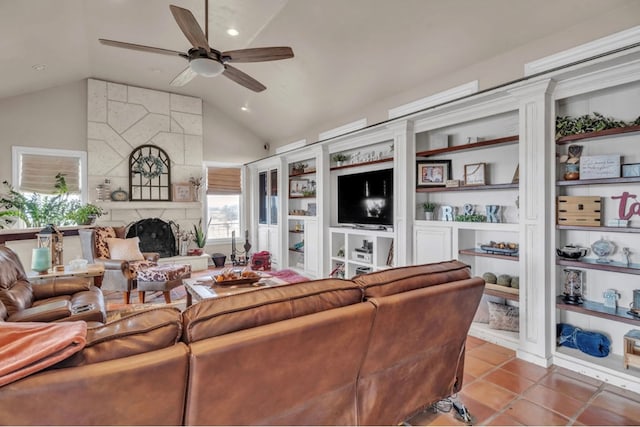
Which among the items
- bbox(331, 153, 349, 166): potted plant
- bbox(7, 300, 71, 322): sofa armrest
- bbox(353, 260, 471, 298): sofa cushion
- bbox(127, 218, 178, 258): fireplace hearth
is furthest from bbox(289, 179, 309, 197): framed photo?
bbox(353, 260, 471, 298): sofa cushion

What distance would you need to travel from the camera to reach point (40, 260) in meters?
3.11

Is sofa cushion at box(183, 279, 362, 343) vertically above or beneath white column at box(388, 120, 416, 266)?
beneath

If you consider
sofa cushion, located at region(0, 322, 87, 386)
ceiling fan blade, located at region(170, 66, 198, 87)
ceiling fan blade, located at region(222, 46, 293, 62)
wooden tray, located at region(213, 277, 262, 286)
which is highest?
ceiling fan blade, located at region(170, 66, 198, 87)

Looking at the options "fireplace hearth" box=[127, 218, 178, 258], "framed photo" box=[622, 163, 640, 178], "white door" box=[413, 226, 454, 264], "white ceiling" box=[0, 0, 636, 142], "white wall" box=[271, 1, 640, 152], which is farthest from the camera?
"fireplace hearth" box=[127, 218, 178, 258]

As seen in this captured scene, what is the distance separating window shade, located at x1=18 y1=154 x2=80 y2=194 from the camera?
5.30 m

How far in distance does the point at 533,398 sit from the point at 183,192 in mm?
6293

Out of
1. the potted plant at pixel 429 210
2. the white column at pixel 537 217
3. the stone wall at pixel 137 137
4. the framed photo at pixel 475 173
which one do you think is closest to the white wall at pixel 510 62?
the white column at pixel 537 217

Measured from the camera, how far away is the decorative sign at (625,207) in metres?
2.48

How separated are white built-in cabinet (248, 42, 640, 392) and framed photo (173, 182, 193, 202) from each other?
143 inches

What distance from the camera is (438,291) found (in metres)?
1.67

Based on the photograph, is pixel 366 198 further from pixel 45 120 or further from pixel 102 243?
pixel 45 120

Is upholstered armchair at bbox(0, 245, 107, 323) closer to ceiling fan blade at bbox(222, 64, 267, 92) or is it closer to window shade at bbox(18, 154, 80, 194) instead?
ceiling fan blade at bbox(222, 64, 267, 92)

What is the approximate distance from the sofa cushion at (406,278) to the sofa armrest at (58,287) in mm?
2728

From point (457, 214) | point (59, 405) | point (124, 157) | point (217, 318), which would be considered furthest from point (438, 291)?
point (124, 157)
